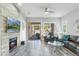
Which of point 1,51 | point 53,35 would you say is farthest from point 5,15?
point 53,35

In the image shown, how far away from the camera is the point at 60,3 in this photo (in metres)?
2.80

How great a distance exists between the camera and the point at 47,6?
292 cm

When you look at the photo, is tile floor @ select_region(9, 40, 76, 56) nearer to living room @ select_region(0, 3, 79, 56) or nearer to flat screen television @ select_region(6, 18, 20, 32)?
living room @ select_region(0, 3, 79, 56)

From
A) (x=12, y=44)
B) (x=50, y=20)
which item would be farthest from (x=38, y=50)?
(x=50, y=20)

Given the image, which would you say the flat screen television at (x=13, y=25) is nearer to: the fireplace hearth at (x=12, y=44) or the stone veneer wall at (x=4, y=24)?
the stone veneer wall at (x=4, y=24)

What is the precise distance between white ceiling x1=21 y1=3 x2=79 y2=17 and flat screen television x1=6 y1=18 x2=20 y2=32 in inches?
15.5

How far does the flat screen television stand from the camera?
115 inches

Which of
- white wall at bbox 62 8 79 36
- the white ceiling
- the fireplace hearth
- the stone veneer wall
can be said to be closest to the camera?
the stone veneer wall

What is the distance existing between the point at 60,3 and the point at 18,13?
1147mm

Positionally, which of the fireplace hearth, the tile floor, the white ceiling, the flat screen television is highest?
the white ceiling

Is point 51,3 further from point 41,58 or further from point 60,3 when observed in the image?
point 41,58


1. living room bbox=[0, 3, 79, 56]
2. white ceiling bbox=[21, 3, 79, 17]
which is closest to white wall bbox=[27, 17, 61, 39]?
living room bbox=[0, 3, 79, 56]

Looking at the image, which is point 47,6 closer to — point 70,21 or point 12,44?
point 70,21

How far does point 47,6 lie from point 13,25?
1.05m
